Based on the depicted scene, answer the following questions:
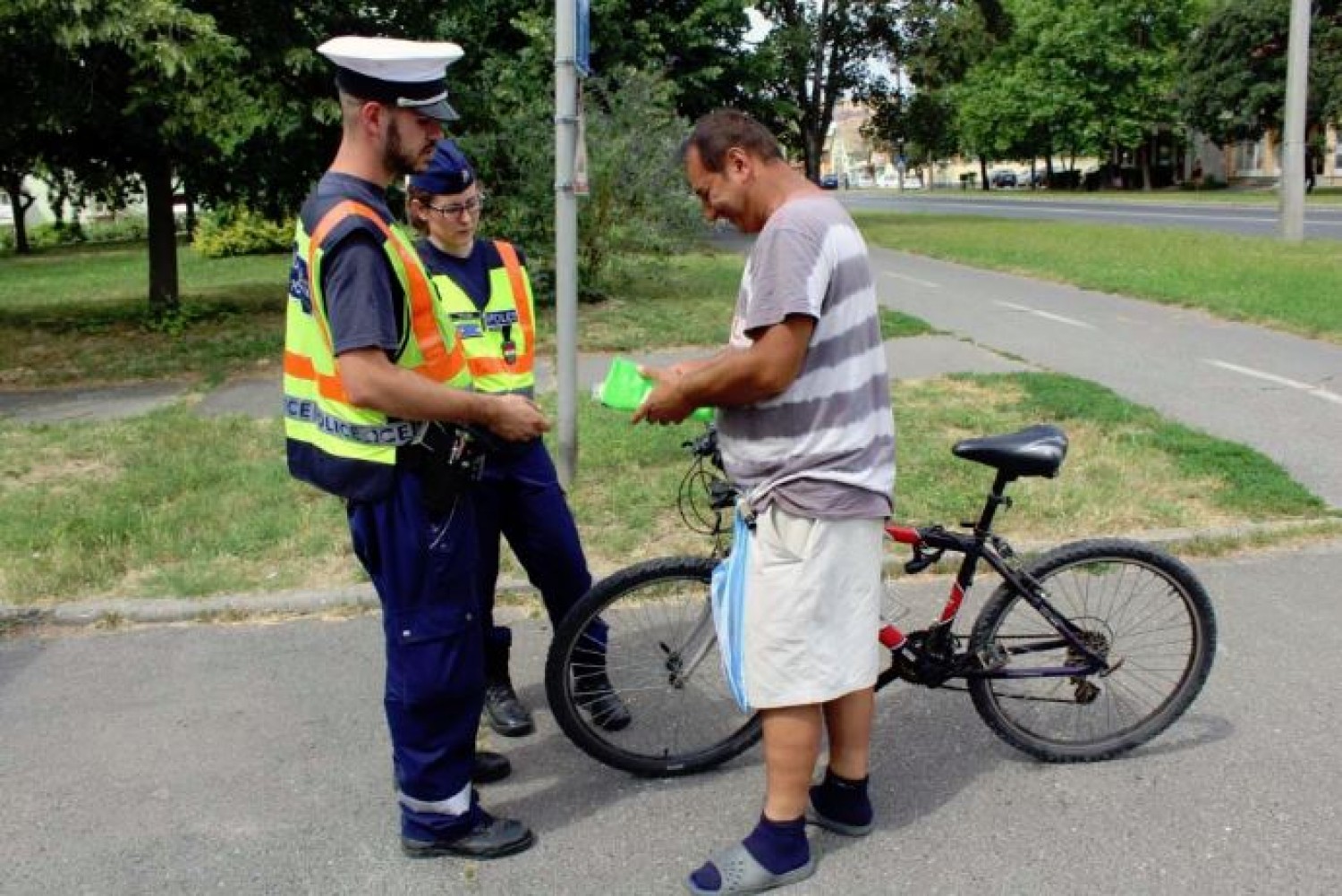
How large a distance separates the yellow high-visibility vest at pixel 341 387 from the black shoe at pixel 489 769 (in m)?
1.14

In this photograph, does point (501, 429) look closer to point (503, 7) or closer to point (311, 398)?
point (311, 398)

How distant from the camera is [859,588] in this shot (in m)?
2.77

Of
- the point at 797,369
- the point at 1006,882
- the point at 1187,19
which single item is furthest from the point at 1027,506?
the point at 1187,19

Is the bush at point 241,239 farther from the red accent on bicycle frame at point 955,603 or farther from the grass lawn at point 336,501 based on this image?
the red accent on bicycle frame at point 955,603

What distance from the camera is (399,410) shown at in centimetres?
255

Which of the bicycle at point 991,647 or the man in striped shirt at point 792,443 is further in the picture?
the bicycle at point 991,647

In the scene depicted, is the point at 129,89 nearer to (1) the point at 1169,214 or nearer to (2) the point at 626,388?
(2) the point at 626,388

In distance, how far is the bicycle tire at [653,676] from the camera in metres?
3.36

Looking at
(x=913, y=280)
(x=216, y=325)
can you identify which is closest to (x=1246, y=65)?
(x=913, y=280)

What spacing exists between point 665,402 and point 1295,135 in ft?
66.8

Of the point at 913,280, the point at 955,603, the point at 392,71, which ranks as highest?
the point at 392,71

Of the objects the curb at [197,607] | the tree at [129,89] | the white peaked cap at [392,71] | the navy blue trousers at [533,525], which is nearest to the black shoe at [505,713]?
the navy blue trousers at [533,525]

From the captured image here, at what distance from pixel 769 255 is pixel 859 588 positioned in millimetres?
818

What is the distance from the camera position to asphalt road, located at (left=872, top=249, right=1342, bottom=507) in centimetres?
715
